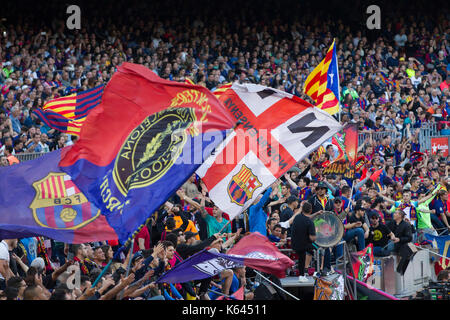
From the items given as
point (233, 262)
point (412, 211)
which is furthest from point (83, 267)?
point (412, 211)

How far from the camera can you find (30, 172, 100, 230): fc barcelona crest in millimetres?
8734

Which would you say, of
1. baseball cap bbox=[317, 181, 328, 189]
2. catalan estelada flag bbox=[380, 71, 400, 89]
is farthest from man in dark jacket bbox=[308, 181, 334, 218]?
catalan estelada flag bbox=[380, 71, 400, 89]

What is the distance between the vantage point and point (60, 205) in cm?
899

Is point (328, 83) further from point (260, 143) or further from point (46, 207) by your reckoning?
point (46, 207)

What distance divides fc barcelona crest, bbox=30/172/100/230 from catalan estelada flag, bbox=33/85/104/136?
4.14 metres

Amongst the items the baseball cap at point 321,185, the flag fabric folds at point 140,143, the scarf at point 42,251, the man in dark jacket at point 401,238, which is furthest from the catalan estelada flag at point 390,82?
the flag fabric folds at point 140,143

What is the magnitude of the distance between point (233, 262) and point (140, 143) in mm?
1936

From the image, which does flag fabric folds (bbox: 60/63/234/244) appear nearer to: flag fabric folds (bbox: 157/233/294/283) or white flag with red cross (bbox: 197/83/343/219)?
flag fabric folds (bbox: 157/233/294/283)

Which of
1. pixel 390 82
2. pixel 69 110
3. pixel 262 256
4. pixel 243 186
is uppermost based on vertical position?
pixel 390 82

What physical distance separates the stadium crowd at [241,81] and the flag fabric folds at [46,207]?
506 millimetres

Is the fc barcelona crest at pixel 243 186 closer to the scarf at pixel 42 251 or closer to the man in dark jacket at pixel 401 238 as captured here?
the scarf at pixel 42 251

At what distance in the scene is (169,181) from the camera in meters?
7.52

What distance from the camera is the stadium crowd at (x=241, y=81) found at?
1017cm
